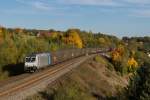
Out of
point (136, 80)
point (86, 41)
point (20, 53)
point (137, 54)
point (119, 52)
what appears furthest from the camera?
point (86, 41)

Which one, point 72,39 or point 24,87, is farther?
point 72,39

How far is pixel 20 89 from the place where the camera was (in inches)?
1249

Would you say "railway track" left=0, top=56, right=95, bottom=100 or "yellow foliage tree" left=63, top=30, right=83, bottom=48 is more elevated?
"railway track" left=0, top=56, right=95, bottom=100

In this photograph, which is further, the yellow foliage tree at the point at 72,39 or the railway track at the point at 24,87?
the yellow foliage tree at the point at 72,39

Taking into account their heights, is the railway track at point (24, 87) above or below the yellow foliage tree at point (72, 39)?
above

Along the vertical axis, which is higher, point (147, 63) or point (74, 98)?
point (147, 63)

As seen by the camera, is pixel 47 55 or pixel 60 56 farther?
pixel 60 56

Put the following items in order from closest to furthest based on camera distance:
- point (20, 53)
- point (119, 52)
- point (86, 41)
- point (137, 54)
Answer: point (20, 53)
point (119, 52)
point (137, 54)
point (86, 41)

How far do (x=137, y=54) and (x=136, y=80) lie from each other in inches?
4234

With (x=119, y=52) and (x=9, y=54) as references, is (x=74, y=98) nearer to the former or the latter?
(x=9, y=54)

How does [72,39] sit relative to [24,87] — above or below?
below

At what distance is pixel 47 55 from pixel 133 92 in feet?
81.8

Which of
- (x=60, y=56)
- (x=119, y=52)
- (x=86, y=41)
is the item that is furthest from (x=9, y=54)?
(x=86, y=41)

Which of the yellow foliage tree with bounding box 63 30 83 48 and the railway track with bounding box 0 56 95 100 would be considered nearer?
the railway track with bounding box 0 56 95 100
